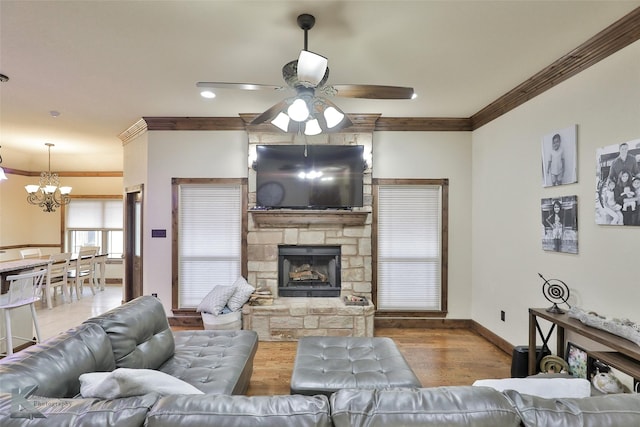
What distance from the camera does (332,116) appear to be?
2.44 m

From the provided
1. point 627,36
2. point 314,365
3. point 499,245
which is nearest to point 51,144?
point 314,365

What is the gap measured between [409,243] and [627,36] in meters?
2.88

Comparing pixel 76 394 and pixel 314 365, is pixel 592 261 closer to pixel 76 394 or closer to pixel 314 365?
pixel 314 365

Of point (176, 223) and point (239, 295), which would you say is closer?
point (239, 295)

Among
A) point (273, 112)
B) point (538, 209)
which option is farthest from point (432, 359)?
point (273, 112)

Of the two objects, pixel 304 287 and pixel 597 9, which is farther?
pixel 304 287

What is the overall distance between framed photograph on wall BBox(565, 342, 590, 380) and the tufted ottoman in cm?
135

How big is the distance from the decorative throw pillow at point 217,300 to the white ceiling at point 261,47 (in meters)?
2.25

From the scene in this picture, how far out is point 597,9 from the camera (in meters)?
2.06

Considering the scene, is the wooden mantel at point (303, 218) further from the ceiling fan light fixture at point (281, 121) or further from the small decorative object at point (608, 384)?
the small decorative object at point (608, 384)

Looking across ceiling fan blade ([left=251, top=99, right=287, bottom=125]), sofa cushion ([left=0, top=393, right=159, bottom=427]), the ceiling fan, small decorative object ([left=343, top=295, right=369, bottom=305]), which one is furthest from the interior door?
sofa cushion ([left=0, top=393, right=159, bottom=427])

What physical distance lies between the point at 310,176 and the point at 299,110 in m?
2.08

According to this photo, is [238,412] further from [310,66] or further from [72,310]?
[72,310]

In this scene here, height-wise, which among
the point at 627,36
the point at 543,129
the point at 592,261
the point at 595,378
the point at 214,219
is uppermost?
the point at 627,36
